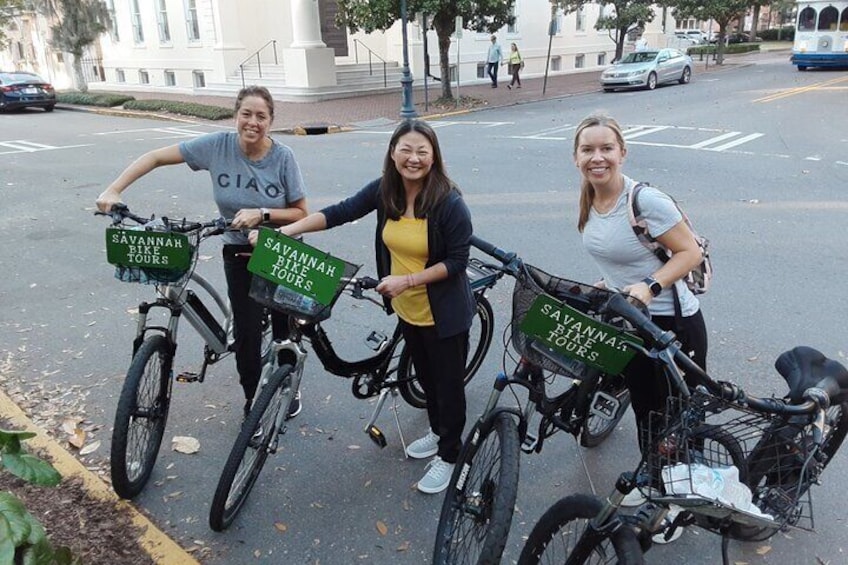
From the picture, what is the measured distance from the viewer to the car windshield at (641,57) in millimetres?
25344

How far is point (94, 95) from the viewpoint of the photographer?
26.6 m

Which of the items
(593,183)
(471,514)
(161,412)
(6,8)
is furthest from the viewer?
(6,8)

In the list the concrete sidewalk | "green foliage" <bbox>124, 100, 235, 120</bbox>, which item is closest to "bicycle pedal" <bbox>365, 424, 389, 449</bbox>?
the concrete sidewalk

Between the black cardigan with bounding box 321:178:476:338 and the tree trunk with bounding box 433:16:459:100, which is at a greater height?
the tree trunk with bounding box 433:16:459:100

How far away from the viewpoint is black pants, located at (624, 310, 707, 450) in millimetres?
2986

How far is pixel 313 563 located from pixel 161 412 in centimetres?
120

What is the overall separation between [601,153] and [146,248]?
2129 millimetres

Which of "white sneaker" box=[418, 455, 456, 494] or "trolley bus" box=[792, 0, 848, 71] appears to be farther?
"trolley bus" box=[792, 0, 848, 71]

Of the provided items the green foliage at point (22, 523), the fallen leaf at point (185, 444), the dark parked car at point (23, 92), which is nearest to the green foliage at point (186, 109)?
the dark parked car at point (23, 92)

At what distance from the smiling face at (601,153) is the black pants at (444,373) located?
3.25 feet

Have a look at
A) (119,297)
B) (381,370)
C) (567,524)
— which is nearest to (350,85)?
(119,297)

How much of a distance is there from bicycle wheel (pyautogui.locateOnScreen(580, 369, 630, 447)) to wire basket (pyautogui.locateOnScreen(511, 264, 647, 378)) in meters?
0.29

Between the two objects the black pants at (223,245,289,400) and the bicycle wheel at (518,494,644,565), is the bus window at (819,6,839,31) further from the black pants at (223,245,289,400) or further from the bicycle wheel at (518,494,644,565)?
the bicycle wheel at (518,494,644,565)

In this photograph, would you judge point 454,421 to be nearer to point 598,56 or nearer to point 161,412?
point 161,412
